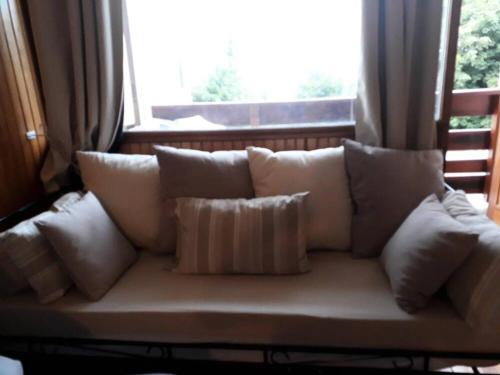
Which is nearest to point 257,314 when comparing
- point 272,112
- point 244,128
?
point 244,128

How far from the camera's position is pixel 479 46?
260 centimetres

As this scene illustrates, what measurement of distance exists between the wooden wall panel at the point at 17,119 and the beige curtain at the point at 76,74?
0.06 m

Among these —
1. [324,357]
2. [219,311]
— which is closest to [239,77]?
[219,311]

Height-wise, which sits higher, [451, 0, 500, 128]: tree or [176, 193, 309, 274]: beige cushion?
[451, 0, 500, 128]: tree

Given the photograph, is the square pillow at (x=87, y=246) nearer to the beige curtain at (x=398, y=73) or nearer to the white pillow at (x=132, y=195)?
the white pillow at (x=132, y=195)

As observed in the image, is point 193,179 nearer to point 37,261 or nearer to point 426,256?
point 37,261

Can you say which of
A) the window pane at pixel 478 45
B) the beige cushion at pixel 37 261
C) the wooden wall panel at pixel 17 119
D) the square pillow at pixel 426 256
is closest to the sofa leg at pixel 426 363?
the square pillow at pixel 426 256

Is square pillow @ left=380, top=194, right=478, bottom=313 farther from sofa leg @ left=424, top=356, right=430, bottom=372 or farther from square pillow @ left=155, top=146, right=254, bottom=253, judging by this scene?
square pillow @ left=155, top=146, right=254, bottom=253

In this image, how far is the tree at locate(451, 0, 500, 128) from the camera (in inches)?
97.5

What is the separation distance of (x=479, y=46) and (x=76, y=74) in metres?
2.56

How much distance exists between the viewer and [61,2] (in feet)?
6.10

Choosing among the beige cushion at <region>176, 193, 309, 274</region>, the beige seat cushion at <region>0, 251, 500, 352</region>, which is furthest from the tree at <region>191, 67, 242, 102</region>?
the beige seat cushion at <region>0, 251, 500, 352</region>

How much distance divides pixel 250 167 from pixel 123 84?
32.5 inches

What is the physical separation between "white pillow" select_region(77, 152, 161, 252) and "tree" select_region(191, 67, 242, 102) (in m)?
0.54
